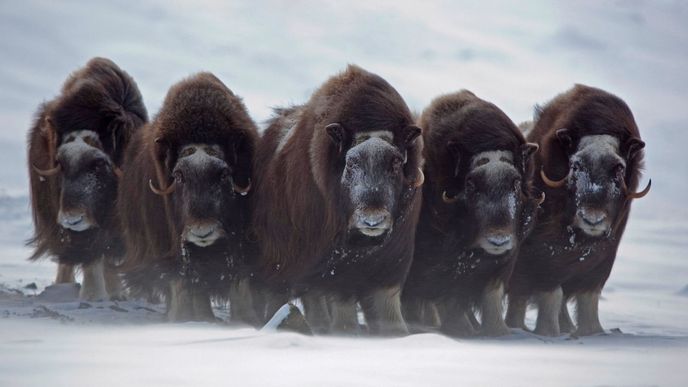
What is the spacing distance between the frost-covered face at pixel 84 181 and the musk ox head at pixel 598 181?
126 inches

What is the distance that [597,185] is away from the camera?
6.68 metres

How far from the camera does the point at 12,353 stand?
140 inches

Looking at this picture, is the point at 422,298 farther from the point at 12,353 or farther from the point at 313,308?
the point at 12,353

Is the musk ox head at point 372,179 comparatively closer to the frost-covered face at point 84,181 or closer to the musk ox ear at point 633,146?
the musk ox ear at point 633,146

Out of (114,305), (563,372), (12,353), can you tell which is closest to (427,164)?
(114,305)

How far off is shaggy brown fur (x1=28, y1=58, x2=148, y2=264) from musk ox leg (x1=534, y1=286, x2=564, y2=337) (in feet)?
10.4

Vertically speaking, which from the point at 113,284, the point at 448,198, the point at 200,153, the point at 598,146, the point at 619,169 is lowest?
the point at 113,284

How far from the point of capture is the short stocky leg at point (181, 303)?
21.9 ft

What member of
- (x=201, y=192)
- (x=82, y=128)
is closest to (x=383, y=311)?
(x=201, y=192)

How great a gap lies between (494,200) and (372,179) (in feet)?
3.23

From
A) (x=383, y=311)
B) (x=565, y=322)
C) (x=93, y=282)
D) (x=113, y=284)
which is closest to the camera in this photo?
(x=383, y=311)

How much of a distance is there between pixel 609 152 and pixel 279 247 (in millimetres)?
2263

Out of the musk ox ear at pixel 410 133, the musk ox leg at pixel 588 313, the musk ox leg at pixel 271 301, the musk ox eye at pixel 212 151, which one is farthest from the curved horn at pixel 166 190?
the musk ox leg at pixel 588 313

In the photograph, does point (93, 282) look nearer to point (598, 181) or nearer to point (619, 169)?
point (598, 181)
